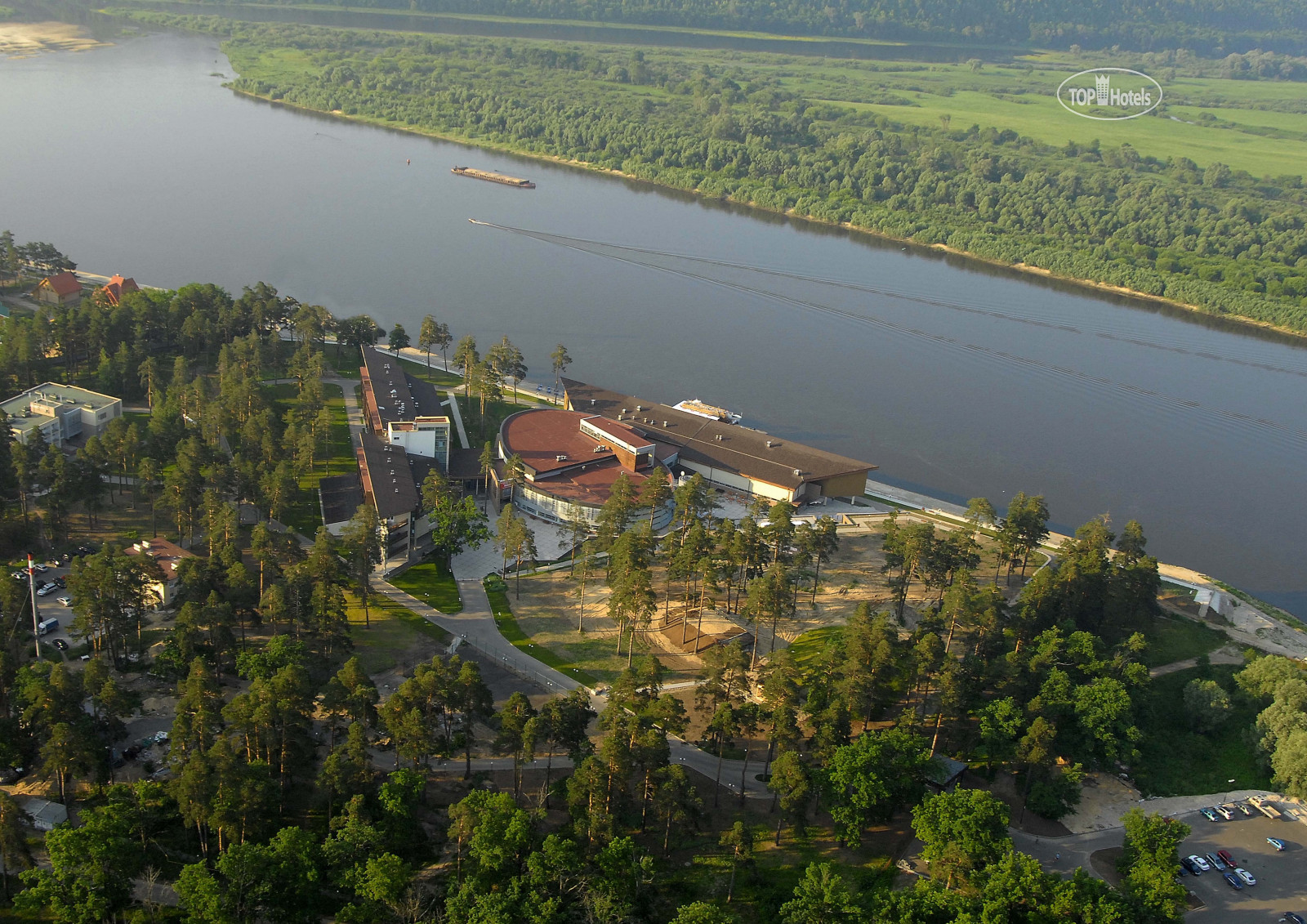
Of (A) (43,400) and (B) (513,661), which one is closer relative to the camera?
(B) (513,661)

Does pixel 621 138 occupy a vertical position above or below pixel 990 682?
above

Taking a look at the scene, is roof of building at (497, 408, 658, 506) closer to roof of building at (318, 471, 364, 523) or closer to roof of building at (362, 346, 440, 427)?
roof of building at (362, 346, 440, 427)

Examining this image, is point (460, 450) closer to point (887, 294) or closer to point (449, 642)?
point (449, 642)

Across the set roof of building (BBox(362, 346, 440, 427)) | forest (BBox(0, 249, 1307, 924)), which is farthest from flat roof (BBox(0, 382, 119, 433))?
roof of building (BBox(362, 346, 440, 427))

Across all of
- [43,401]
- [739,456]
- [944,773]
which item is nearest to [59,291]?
[43,401]

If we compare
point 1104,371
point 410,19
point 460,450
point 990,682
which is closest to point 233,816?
point 990,682

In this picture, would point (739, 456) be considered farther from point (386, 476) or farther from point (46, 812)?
point (46, 812)
